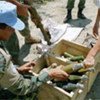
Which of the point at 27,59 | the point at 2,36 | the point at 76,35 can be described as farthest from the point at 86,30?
the point at 2,36

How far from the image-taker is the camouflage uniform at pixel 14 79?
2.92m

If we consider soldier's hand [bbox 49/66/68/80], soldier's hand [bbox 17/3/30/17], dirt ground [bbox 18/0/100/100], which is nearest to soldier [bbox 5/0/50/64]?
soldier's hand [bbox 17/3/30/17]

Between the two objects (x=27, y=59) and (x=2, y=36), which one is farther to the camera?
(x=27, y=59)

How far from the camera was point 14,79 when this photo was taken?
3.09m

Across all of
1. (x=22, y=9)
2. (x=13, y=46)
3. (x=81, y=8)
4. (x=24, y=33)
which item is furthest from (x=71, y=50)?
(x=81, y=8)

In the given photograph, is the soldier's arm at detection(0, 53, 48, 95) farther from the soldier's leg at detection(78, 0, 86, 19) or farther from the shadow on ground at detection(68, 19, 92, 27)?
the soldier's leg at detection(78, 0, 86, 19)

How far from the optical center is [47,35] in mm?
5602

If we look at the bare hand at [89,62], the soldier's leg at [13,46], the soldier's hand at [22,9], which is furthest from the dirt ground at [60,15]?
the bare hand at [89,62]

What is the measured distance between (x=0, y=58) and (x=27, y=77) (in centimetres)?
82

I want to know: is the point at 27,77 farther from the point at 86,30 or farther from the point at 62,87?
the point at 86,30

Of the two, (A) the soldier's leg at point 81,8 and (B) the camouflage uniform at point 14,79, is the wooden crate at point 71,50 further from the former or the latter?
(A) the soldier's leg at point 81,8

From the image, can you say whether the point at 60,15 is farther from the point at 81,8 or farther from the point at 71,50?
the point at 71,50

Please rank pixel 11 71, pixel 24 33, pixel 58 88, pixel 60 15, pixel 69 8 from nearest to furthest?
pixel 11 71 < pixel 58 88 < pixel 24 33 < pixel 69 8 < pixel 60 15

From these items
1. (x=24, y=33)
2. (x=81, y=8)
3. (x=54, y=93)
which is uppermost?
(x=54, y=93)
